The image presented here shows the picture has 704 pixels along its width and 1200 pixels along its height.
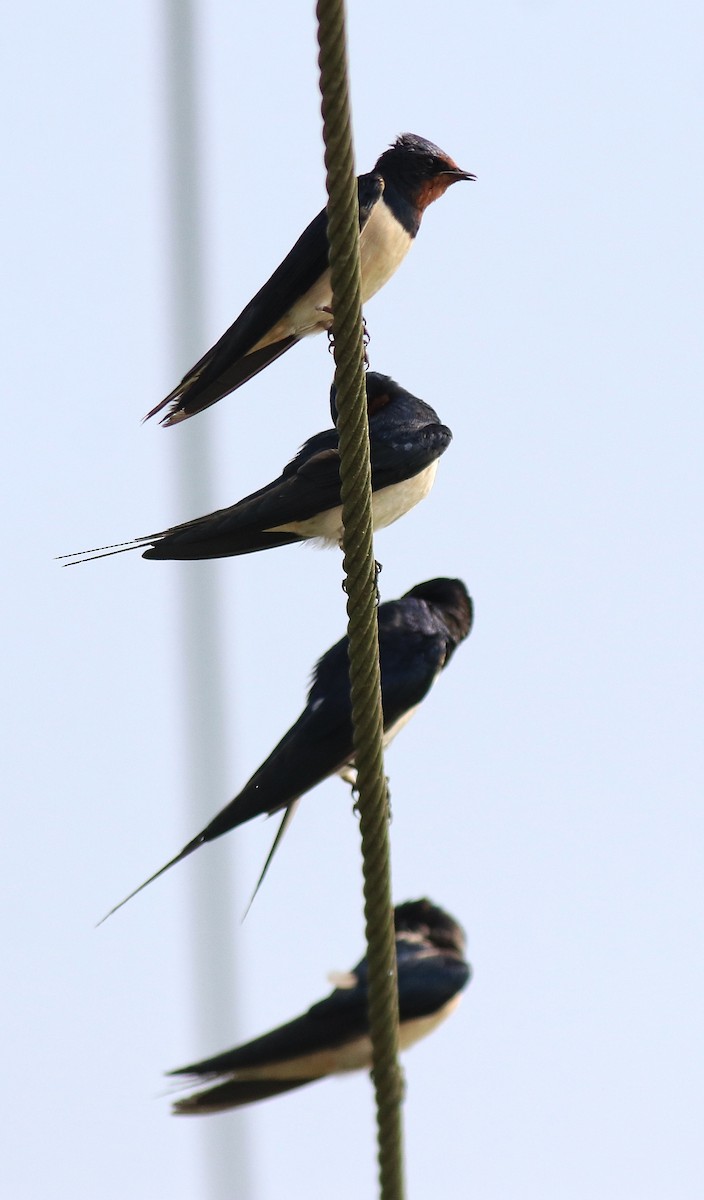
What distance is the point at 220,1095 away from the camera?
3422 mm

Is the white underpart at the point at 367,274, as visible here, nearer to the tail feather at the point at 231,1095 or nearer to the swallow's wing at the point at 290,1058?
the swallow's wing at the point at 290,1058

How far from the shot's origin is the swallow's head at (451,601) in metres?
4.78

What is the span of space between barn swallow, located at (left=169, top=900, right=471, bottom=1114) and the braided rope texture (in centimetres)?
64

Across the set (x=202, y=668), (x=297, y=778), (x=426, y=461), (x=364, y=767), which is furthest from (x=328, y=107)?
(x=426, y=461)

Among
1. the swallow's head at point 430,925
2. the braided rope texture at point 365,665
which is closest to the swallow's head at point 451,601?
the swallow's head at point 430,925

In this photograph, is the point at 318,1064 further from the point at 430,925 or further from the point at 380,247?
the point at 380,247

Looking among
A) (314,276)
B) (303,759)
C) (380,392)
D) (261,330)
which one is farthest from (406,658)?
(314,276)

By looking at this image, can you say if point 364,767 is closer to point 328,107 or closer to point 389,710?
point 328,107

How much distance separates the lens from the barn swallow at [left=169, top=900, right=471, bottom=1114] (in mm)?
3455

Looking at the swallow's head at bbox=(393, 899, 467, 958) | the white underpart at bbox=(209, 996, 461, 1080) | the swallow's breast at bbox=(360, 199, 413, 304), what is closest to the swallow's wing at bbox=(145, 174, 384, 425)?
the swallow's breast at bbox=(360, 199, 413, 304)

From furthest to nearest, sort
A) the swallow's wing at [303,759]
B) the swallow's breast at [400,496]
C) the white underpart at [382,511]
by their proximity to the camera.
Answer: the swallow's breast at [400,496]
the white underpart at [382,511]
the swallow's wing at [303,759]

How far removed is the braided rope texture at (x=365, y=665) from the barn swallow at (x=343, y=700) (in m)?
0.75

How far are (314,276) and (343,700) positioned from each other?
1196mm

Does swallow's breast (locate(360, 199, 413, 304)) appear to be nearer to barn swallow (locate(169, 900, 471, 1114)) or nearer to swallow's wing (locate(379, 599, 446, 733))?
swallow's wing (locate(379, 599, 446, 733))
